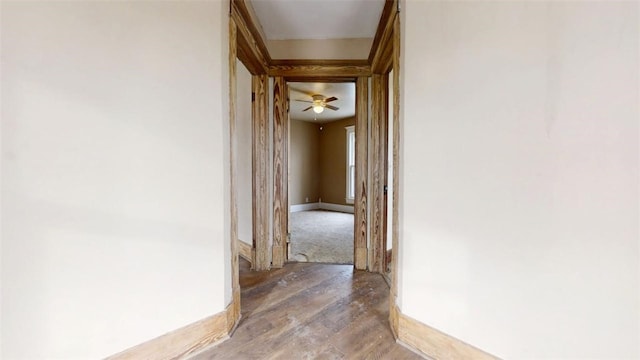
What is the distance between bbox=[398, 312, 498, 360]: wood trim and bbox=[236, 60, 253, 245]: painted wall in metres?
1.73

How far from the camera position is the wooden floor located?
1.35 m

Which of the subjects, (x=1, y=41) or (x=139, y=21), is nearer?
(x=1, y=41)

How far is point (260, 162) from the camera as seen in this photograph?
2.41 metres

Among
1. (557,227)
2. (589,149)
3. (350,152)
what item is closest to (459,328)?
(557,227)

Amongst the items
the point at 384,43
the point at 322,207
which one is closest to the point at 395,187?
the point at 384,43

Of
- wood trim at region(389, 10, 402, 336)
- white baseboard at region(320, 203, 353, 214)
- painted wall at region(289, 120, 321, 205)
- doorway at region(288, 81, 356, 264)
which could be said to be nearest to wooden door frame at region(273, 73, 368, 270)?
wood trim at region(389, 10, 402, 336)

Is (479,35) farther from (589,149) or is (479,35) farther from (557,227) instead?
(557,227)

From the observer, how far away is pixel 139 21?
3.82 feet

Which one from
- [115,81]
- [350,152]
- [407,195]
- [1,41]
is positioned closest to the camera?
[1,41]

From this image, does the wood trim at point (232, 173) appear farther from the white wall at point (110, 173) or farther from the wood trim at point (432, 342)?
the wood trim at point (432, 342)

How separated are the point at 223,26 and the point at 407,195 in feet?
4.75

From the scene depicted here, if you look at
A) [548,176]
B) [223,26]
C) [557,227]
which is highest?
[223,26]

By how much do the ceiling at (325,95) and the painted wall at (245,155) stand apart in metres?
1.11

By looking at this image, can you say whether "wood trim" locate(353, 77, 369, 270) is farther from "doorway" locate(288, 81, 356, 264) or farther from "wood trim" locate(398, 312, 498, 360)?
"doorway" locate(288, 81, 356, 264)
